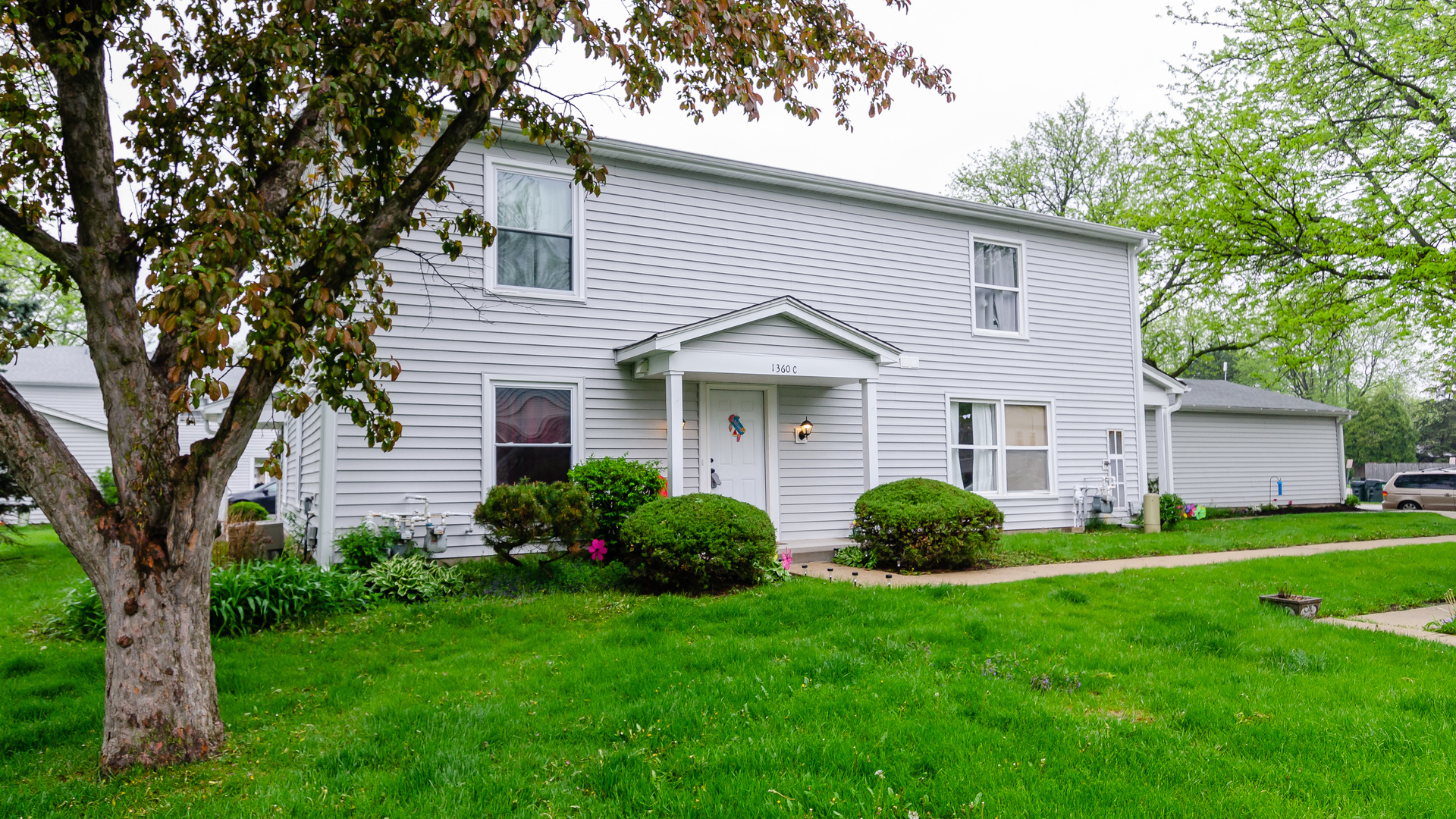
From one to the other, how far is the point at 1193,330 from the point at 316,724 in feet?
92.1

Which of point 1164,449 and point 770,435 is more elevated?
point 770,435

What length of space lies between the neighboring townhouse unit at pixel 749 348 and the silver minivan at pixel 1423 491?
15.0 metres

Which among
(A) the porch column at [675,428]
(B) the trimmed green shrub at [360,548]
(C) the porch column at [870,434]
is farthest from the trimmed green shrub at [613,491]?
(C) the porch column at [870,434]

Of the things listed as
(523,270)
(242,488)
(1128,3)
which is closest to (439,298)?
(523,270)

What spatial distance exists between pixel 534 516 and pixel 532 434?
197cm

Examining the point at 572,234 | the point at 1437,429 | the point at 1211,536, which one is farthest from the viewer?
the point at 1437,429

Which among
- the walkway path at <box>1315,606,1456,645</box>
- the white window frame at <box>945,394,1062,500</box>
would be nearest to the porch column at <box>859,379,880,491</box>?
the white window frame at <box>945,394,1062,500</box>

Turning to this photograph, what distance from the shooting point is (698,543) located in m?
7.84

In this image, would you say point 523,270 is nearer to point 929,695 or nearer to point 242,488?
point 929,695

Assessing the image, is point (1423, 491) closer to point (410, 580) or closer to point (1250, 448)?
point (1250, 448)

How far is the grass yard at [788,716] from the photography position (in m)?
3.43

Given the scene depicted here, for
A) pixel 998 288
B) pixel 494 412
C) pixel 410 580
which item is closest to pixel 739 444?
pixel 494 412

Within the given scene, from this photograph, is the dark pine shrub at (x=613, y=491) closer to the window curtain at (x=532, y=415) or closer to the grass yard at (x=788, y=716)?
the window curtain at (x=532, y=415)

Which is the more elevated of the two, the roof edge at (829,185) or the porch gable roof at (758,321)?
the roof edge at (829,185)
